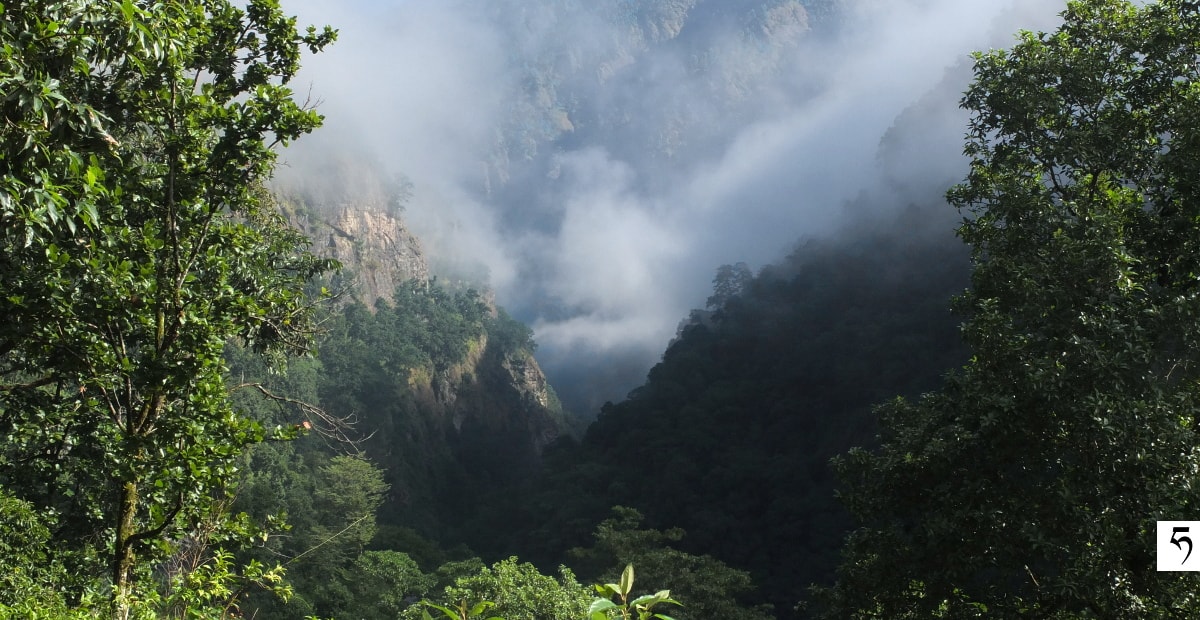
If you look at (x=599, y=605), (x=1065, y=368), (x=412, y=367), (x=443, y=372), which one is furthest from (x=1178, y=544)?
(x=443, y=372)

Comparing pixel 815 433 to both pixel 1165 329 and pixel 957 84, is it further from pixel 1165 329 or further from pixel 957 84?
pixel 1165 329

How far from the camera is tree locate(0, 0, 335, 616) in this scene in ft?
12.1

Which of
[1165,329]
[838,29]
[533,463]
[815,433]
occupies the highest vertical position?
[838,29]

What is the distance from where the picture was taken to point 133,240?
4875 mm

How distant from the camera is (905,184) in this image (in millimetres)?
57125

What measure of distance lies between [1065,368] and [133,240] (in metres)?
6.40

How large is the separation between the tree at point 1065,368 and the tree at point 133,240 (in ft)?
18.4

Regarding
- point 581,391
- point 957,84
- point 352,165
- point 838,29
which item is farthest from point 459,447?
point 838,29

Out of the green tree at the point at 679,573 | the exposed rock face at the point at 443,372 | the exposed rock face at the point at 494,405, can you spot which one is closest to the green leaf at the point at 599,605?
the green tree at the point at 679,573

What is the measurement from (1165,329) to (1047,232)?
134cm

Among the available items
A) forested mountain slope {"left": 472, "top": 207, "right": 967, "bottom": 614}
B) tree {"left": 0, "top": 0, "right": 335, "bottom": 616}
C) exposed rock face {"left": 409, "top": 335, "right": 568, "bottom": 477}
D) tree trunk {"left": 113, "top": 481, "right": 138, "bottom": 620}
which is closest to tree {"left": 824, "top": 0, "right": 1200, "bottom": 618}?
tree {"left": 0, "top": 0, "right": 335, "bottom": 616}

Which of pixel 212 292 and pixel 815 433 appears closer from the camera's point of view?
pixel 212 292

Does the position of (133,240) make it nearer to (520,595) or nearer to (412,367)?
(520,595)

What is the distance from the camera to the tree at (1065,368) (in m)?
5.57
